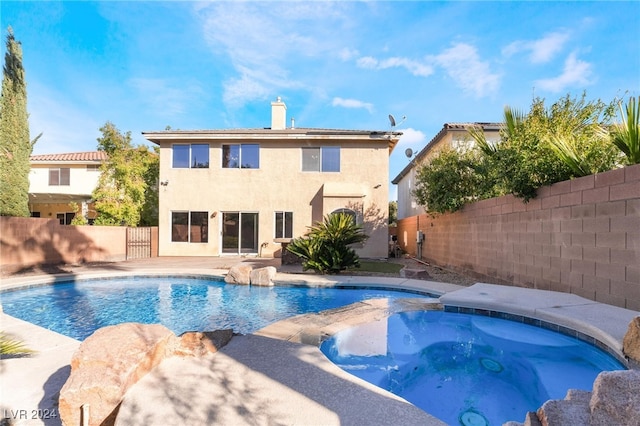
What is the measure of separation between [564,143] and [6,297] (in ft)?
50.1

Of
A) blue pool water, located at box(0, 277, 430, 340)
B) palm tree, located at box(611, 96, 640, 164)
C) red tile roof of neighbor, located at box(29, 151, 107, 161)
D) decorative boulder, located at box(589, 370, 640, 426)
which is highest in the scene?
red tile roof of neighbor, located at box(29, 151, 107, 161)

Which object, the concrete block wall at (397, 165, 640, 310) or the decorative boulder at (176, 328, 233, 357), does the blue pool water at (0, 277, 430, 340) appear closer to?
the decorative boulder at (176, 328, 233, 357)

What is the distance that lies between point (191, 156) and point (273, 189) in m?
5.40

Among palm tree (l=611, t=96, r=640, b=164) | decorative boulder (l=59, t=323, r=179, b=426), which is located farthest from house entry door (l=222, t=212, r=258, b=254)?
palm tree (l=611, t=96, r=640, b=164)

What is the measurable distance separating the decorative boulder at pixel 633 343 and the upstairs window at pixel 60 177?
105ft

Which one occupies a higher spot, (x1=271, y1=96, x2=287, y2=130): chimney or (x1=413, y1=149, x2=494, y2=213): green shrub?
(x1=271, y1=96, x2=287, y2=130): chimney

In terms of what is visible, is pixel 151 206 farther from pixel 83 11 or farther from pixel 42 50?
pixel 83 11

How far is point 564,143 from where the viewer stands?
7.35 m

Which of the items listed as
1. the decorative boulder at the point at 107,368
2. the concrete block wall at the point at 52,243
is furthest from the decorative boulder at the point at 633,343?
the concrete block wall at the point at 52,243

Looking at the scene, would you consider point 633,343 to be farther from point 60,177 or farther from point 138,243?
point 60,177

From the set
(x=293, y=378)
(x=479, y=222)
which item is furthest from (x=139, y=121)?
(x=293, y=378)

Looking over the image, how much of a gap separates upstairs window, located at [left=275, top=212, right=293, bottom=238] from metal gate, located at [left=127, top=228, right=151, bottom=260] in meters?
7.55

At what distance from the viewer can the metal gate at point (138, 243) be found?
18.3 m

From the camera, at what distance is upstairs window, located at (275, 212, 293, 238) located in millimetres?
18812
